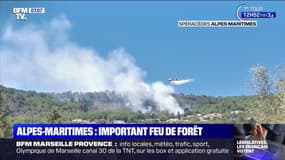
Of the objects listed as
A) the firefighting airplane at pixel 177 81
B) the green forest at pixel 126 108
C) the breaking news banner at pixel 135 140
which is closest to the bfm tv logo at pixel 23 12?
the green forest at pixel 126 108

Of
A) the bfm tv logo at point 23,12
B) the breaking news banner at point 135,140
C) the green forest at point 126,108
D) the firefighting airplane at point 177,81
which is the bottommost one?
the breaking news banner at point 135,140

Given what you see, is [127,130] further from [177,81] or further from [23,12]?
[23,12]

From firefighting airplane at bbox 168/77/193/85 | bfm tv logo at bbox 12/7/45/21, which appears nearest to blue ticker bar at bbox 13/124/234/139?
firefighting airplane at bbox 168/77/193/85

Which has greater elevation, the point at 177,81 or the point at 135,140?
the point at 177,81

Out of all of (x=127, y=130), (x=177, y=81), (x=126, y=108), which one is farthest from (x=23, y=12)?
(x=177, y=81)

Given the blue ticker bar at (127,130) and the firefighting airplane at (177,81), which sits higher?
the firefighting airplane at (177,81)

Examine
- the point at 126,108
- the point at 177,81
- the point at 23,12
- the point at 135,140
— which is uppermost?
the point at 23,12

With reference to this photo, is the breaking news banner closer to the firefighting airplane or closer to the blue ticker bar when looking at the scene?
the blue ticker bar

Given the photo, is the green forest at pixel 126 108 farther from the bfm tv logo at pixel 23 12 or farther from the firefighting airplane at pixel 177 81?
the bfm tv logo at pixel 23 12

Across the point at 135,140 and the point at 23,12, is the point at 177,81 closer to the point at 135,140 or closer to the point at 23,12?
the point at 135,140

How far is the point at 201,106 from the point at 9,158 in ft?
8.48

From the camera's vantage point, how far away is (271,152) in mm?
3125

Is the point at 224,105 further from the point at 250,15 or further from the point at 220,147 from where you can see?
the point at 250,15

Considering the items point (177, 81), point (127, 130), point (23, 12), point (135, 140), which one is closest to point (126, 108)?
point (127, 130)
